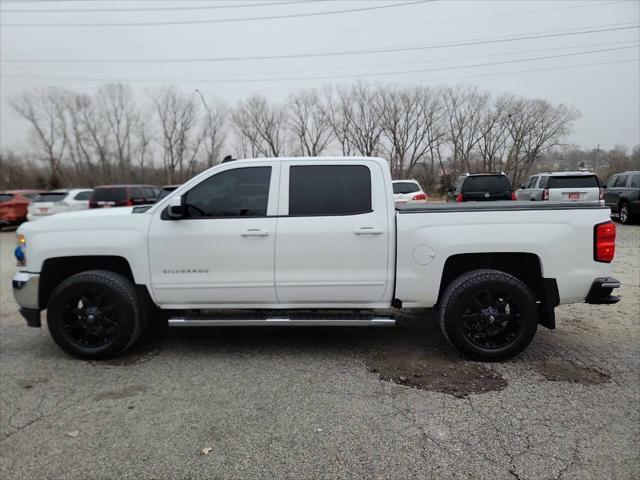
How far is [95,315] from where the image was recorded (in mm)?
4250

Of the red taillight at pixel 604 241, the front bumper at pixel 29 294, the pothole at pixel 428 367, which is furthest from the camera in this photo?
the front bumper at pixel 29 294

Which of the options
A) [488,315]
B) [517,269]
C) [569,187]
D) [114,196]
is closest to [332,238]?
[488,315]

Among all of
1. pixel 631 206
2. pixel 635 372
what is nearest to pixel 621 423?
pixel 635 372

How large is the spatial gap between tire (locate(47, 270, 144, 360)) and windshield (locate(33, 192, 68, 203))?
45.2 feet

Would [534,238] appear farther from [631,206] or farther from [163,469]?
[631,206]

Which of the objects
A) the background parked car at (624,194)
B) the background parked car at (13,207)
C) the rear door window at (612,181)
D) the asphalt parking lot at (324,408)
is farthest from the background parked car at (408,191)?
the background parked car at (13,207)

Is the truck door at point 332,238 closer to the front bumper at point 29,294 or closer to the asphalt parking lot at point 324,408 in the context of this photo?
the asphalt parking lot at point 324,408

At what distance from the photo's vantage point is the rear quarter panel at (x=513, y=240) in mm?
3871

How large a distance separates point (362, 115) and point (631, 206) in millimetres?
36538

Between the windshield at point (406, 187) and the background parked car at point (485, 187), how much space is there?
2.82m

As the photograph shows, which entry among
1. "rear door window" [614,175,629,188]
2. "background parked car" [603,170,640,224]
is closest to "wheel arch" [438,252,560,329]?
"background parked car" [603,170,640,224]

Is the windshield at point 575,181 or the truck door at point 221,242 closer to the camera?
the truck door at point 221,242

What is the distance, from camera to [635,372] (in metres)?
3.79

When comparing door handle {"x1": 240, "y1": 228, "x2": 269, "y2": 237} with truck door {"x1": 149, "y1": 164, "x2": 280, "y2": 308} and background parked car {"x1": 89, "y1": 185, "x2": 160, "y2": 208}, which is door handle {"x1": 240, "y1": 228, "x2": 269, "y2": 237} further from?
background parked car {"x1": 89, "y1": 185, "x2": 160, "y2": 208}
